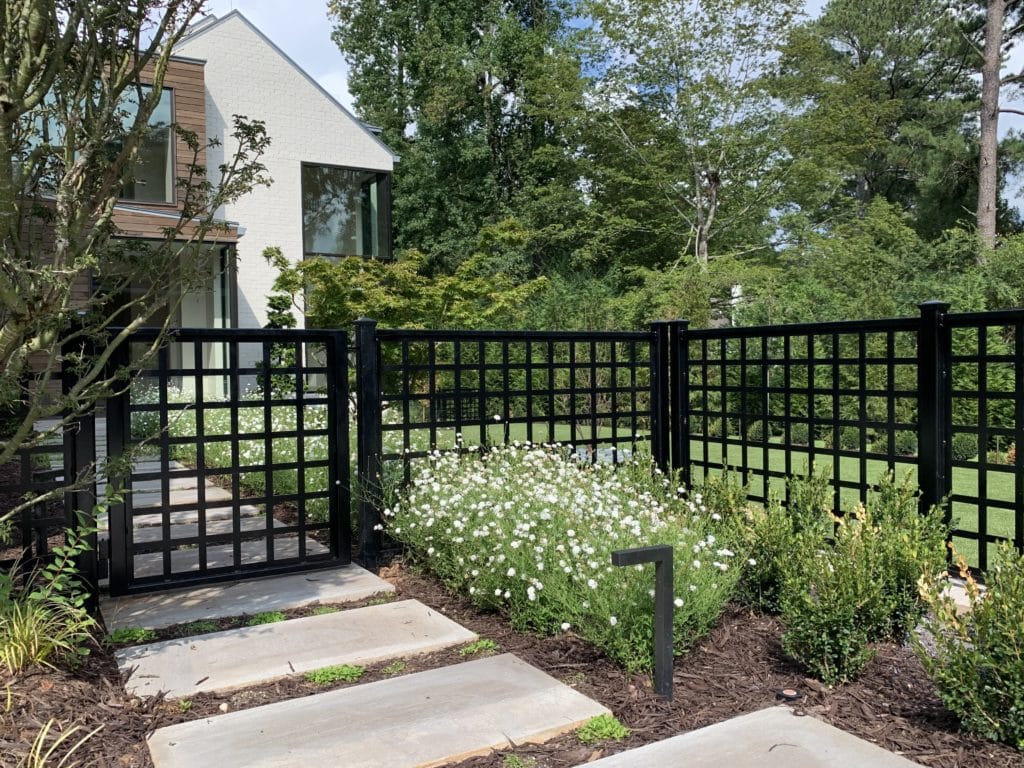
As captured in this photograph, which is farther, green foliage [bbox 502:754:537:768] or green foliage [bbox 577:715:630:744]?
green foliage [bbox 577:715:630:744]

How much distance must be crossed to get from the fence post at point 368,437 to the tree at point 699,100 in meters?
15.0

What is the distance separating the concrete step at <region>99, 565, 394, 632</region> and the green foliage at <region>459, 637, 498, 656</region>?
0.97 metres

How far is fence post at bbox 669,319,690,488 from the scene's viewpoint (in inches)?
238

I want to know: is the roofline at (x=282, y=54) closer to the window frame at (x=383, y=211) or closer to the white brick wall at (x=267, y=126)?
the white brick wall at (x=267, y=126)

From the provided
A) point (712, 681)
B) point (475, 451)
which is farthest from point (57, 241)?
point (712, 681)

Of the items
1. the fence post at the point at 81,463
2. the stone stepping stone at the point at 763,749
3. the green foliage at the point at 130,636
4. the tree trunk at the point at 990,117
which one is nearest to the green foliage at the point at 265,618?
the green foliage at the point at 130,636

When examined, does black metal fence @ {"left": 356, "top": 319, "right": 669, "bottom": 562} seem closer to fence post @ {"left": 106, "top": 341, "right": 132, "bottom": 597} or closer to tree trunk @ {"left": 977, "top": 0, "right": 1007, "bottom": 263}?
fence post @ {"left": 106, "top": 341, "right": 132, "bottom": 597}

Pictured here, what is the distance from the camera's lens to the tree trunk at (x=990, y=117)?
17.0 meters

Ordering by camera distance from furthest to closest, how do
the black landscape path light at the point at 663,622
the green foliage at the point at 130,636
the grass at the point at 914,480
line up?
the grass at the point at 914,480
the green foliage at the point at 130,636
the black landscape path light at the point at 663,622

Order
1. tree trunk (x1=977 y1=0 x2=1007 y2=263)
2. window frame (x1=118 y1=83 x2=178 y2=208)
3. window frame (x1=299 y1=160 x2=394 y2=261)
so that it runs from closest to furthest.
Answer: window frame (x1=118 y1=83 x2=178 y2=208) → window frame (x1=299 y1=160 x2=394 y2=261) → tree trunk (x1=977 y1=0 x2=1007 y2=263)

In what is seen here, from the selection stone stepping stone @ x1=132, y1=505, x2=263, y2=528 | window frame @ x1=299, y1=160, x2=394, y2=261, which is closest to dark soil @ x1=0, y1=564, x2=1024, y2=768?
stone stepping stone @ x1=132, y1=505, x2=263, y2=528

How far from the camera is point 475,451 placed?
5367 millimetres

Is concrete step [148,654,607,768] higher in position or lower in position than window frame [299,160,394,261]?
lower

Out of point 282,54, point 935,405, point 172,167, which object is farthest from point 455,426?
point 282,54
